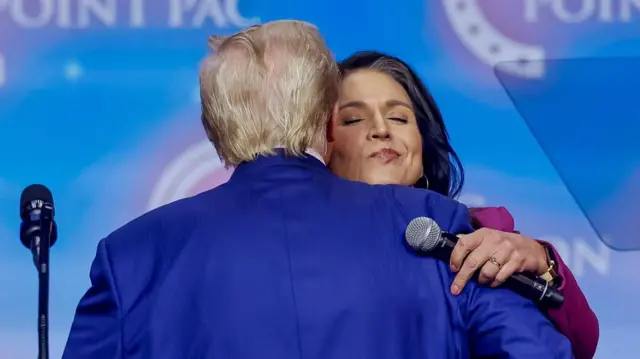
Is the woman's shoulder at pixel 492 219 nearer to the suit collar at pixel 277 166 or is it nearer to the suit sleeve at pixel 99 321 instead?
the suit collar at pixel 277 166

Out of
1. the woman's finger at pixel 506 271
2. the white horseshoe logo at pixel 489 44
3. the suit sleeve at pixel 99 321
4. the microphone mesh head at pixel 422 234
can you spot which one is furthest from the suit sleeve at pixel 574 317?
the white horseshoe logo at pixel 489 44

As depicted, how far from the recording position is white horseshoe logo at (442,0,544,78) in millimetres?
2625

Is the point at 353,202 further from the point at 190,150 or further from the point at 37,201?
the point at 190,150

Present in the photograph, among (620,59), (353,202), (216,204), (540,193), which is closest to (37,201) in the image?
(216,204)

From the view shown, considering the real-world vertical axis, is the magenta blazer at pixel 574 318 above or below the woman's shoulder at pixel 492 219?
below

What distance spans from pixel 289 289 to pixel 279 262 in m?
0.04

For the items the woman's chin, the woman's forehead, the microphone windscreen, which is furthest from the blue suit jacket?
the woman's forehead

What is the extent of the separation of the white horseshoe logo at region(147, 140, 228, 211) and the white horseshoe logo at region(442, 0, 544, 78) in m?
0.60

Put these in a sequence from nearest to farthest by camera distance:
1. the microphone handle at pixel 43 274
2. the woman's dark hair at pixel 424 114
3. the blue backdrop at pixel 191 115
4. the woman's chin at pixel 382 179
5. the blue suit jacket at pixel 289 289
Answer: the blue suit jacket at pixel 289 289, the microphone handle at pixel 43 274, the woman's chin at pixel 382 179, the woman's dark hair at pixel 424 114, the blue backdrop at pixel 191 115

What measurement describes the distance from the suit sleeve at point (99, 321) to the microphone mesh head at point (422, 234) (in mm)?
365

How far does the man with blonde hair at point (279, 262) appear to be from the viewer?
1.45 metres

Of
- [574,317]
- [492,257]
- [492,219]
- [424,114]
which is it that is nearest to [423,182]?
[424,114]

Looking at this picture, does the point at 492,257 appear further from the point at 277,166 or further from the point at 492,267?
the point at 277,166

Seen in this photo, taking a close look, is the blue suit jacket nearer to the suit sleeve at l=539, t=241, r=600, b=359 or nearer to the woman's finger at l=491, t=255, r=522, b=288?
the woman's finger at l=491, t=255, r=522, b=288
